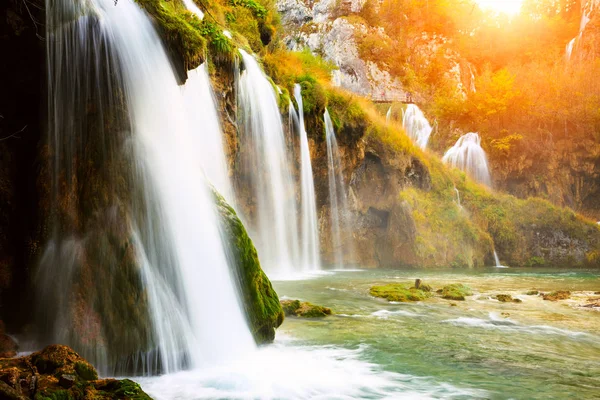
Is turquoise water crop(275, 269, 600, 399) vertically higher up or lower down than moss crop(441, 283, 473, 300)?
lower down

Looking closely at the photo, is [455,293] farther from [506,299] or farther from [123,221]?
[123,221]

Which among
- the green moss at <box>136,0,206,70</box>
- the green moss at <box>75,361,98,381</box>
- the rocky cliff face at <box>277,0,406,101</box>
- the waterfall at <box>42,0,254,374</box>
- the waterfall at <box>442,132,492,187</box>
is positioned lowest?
the green moss at <box>75,361,98,381</box>

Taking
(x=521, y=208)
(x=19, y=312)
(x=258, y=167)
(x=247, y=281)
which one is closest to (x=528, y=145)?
(x=521, y=208)

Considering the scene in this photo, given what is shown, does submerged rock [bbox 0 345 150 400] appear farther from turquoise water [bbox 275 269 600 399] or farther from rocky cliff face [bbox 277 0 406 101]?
rocky cliff face [bbox 277 0 406 101]

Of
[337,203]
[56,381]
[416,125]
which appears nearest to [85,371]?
[56,381]

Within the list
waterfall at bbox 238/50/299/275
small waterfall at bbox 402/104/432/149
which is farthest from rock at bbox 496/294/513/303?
small waterfall at bbox 402/104/432/149

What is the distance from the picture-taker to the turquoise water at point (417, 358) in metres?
5.51

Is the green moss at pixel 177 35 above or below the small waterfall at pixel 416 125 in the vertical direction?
below

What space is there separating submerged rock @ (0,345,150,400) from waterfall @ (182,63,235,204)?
28.1 feet

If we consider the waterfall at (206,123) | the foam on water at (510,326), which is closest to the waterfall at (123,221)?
the foam on water at (510,326)

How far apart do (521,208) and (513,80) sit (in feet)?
46.3

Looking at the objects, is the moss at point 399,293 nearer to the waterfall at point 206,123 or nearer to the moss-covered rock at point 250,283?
the waterfall at point 206,123

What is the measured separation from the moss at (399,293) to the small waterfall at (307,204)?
8.34 meters

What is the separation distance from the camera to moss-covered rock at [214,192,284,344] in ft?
24.1
